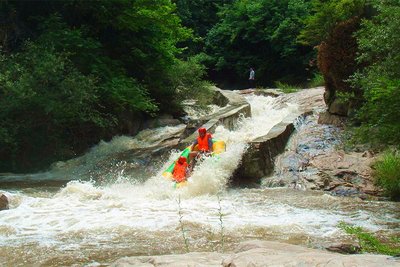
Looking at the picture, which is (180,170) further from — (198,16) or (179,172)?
(198,16)

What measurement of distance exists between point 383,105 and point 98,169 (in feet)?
26.3

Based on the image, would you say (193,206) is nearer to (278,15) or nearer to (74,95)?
(74,95)

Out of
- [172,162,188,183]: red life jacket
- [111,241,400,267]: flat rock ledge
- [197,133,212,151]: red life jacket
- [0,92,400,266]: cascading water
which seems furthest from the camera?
[197,133,212,151]: red life jacket

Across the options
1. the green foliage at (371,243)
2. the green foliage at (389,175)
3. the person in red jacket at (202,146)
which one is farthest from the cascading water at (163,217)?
the green foliage at (371,243)

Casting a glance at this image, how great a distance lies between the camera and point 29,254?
5973 mm

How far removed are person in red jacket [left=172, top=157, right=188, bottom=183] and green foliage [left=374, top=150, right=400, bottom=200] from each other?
3.91m

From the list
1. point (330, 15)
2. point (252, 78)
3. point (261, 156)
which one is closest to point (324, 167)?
point (261, 156)

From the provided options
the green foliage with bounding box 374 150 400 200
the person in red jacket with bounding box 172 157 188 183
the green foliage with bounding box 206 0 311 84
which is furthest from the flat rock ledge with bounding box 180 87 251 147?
the green foliage with bounding box 206 0 311 84

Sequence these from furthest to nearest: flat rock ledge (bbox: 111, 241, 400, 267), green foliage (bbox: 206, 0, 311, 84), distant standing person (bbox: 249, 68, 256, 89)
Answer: green foliage (bbox: 206, 0, 311, 84)
distant standing person (bbox: 249, 68, 256, 89)
flat rock ledge (bbox: 111, 241, 400, 267)

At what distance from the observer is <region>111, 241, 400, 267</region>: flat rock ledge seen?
9.73ft

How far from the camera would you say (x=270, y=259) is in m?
3.21

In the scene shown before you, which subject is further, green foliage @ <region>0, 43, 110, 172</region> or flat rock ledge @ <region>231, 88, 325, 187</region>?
green foliage @ <region>0, 43, 110, 172</region>

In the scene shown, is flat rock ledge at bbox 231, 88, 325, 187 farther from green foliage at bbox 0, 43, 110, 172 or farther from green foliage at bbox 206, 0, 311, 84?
green foliage at bbox 206, 0, 311, 84

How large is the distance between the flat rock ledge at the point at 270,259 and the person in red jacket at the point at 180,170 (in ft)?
21.0
